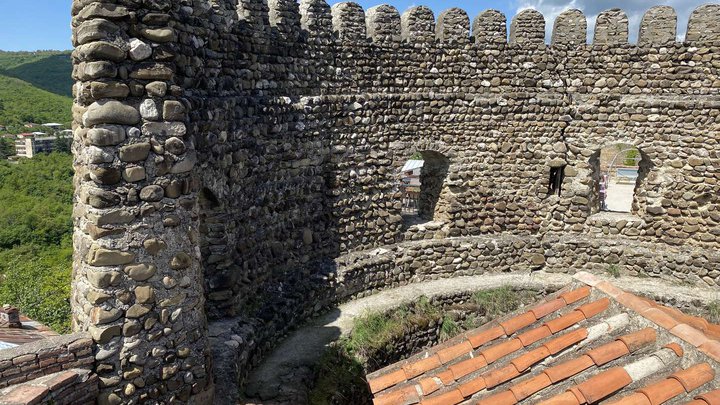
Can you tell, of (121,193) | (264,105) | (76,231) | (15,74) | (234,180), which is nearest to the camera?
(121,193)

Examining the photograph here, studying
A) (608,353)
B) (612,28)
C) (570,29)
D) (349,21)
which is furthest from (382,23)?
(608,353)

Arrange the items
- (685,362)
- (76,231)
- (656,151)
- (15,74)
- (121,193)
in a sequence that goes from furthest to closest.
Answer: (15,74) → (656,151) → (76,231) → (121,193) → (685,362)

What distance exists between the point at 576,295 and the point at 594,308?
9.8 inches

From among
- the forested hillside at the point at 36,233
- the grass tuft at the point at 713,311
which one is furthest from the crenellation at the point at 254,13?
the forested hillside at the point at 36,233

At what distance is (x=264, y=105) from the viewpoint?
269 inches

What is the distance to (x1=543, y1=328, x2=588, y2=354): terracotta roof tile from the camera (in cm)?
360

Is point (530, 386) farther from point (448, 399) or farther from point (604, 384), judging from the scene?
point (448, 399)

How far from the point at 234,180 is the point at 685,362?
4.82m

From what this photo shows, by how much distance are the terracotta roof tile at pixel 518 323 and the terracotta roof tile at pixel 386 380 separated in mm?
883

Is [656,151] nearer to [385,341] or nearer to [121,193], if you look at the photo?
[385,341]

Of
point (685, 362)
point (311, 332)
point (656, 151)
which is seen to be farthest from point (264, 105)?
point (656, 151)

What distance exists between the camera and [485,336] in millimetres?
4035

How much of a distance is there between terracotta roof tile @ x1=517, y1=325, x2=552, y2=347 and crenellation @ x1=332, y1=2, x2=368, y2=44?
578 centimetres

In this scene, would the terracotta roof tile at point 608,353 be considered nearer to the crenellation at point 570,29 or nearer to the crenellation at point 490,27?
the crenellation at point 490,27
